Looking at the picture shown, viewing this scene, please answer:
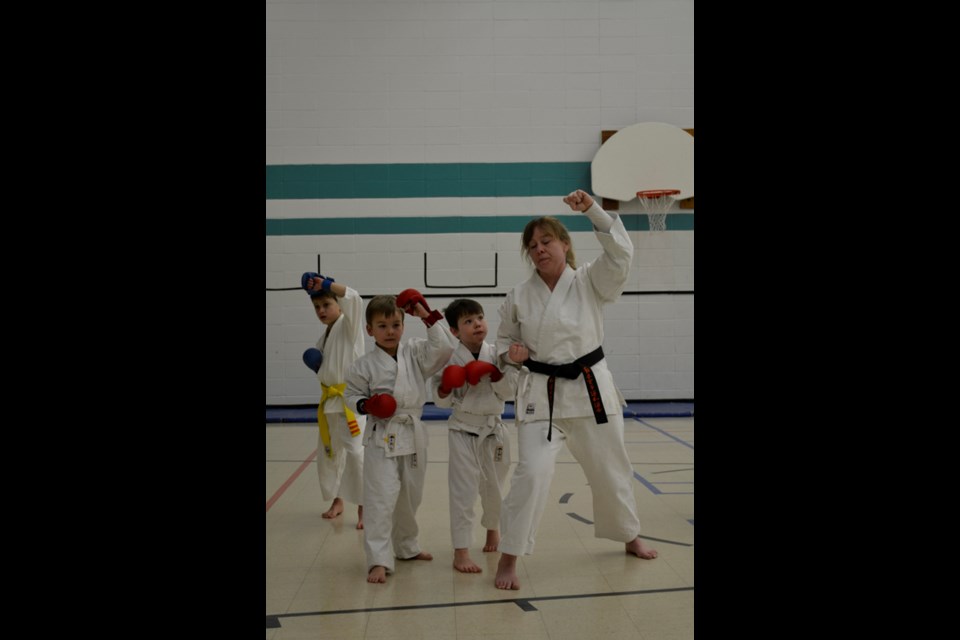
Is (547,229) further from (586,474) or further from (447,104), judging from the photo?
(447,104)

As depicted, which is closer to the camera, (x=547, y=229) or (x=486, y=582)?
(x=486, y=582)

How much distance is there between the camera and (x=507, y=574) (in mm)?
3002

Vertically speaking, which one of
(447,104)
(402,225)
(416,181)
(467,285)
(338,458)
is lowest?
(338,458)

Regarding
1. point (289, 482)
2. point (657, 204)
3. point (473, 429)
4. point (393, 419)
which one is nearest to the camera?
point (393, 419)

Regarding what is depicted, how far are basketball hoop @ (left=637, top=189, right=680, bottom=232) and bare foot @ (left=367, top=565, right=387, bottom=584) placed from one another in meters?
5.82

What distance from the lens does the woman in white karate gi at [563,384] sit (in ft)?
9.92

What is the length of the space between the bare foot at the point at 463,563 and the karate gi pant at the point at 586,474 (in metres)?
0.25

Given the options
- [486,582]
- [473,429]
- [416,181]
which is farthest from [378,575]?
[416,181]

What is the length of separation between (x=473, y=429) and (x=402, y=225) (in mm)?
5090

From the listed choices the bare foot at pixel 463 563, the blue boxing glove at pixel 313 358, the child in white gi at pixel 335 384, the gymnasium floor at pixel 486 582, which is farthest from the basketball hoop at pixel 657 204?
the bare foot at pixel 463 563

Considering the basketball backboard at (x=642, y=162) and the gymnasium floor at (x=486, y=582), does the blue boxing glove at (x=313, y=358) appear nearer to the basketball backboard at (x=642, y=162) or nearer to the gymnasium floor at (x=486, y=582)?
the gymnasium floor at (x=486, y=582)

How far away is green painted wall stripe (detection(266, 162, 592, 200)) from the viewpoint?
8242 millimetres

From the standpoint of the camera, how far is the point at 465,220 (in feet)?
27.1

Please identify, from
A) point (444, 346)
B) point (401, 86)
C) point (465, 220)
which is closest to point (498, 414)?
point (444, 346)
